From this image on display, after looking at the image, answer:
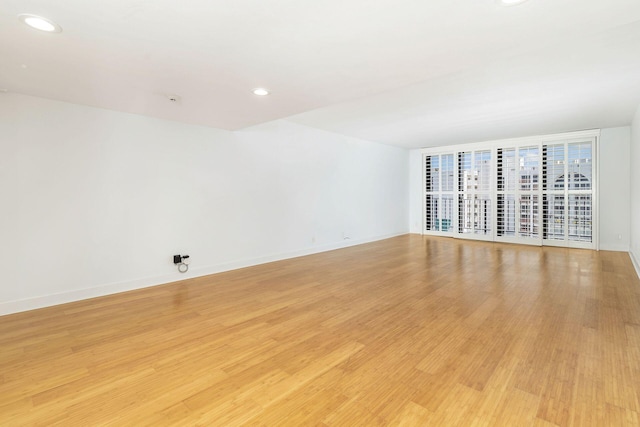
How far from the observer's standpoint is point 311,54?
2346mm

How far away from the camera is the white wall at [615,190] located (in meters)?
6.14

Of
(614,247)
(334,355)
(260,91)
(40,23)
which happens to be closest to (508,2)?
(260,91)

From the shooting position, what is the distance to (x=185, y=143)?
445 cm

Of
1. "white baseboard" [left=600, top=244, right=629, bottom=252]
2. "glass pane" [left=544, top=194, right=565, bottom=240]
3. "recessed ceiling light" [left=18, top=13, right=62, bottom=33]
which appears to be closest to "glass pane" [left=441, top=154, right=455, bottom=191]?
"glass pane" [left=544, top=194, right=565, bottom=240]

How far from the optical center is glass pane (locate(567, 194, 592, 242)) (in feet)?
21.6

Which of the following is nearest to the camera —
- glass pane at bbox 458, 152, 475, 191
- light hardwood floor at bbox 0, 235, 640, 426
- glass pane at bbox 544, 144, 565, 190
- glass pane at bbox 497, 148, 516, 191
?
light hardwood floor at bbox 0, 235, 640, 426

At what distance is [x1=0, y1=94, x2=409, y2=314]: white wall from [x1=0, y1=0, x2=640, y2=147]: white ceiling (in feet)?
1.15

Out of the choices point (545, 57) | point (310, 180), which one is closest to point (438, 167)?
point (310, 180)

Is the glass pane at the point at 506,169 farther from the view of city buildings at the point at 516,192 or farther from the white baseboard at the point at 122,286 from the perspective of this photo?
the white baseboard at the point at 122,286

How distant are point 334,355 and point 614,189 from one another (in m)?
7.29

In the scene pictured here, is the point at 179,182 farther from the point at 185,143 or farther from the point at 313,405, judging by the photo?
the point at 313,405

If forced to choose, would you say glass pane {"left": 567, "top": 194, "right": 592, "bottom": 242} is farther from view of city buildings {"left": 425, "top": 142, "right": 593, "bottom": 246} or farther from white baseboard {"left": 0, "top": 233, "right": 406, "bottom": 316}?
white baseboard {"left": 0, "top": 233, "right": 406, "bottom": 316}

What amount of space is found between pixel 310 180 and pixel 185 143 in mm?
2506

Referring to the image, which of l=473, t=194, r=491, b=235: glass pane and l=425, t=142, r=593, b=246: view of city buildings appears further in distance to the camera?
l=473, t=194, r=491, b=235: glass pane
